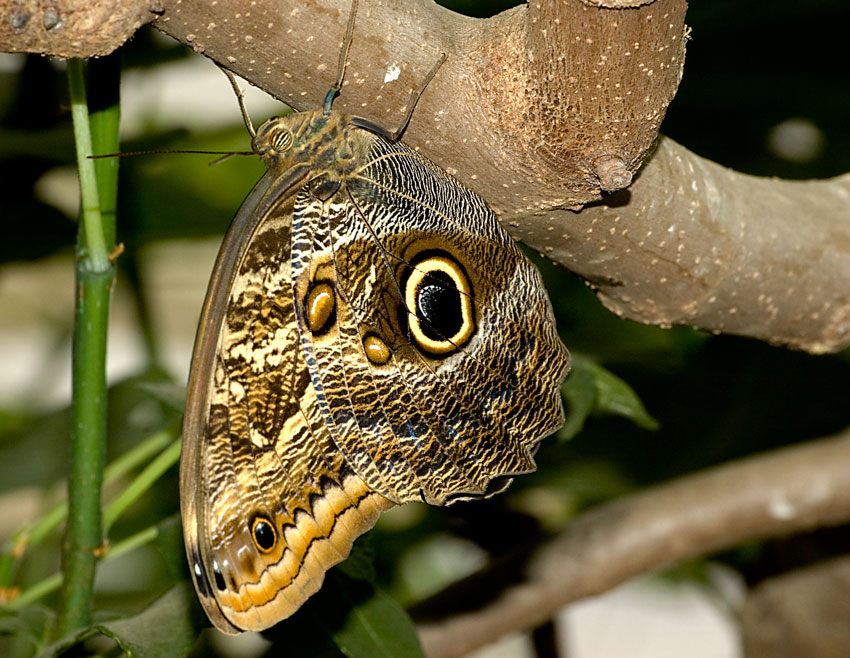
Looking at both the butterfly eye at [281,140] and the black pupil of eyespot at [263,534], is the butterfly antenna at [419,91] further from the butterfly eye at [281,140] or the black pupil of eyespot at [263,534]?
the black pupil of eyespot at [263,534]

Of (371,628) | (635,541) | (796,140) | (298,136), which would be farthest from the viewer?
(796,140)

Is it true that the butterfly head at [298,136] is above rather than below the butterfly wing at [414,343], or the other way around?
above

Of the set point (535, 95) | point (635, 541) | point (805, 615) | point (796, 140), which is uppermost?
point (535, 95)

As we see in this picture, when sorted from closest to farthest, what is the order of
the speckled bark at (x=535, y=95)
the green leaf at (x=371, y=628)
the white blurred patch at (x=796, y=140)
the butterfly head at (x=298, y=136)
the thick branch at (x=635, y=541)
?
the speckled bark at (x=535, y=95), the butterfly head at (x=298, y=136), the green leaf at (x=371, y=628), the thick branch at (x=635, y=541), the white blurred patch at (x=796, y=140)

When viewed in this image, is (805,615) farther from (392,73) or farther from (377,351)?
(392,73)

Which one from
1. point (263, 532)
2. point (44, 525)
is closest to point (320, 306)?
point (263, 532)

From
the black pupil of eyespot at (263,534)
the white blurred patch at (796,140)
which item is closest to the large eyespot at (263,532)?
the black pupil of eyespot at (263,534)

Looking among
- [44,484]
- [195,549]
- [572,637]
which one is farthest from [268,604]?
[572,637]
